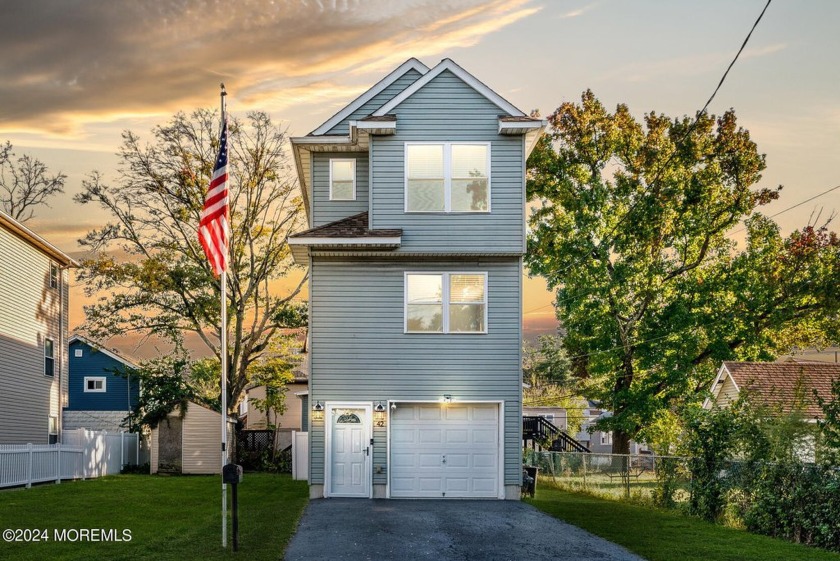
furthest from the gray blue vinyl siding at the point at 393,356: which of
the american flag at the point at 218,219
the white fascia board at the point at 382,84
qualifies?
the american flag at the point at 218,219

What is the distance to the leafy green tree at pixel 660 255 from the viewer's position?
36.2 m

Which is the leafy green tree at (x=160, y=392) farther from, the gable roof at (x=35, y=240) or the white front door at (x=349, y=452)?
the white front door at (x=349, y=452)

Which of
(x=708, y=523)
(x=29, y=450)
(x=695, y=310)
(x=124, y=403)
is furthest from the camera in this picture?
(x=124, y=403)

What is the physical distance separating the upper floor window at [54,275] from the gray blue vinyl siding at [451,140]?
2028 cm

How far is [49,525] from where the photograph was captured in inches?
678

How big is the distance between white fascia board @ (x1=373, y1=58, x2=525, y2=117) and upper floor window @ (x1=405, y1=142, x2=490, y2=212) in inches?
41.3

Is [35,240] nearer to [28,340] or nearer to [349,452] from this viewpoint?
[28,340]

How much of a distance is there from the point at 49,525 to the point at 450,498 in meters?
9.47

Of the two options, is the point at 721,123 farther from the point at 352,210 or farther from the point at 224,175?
the point at 224,175

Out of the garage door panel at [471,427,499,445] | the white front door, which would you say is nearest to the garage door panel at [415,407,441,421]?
the garage door panel at [471,427,499,445]

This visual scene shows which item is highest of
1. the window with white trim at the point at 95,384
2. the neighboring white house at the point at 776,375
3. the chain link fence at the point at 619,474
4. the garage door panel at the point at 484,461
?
the neighboring white house at the point at 776,375

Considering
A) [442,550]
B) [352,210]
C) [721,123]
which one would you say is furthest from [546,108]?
[442,550]

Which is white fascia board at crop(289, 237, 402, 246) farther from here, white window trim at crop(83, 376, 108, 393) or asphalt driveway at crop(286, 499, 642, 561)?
white window trim at crop(83, 376, 108, 393)

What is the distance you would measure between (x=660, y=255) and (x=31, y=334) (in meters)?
24.8
